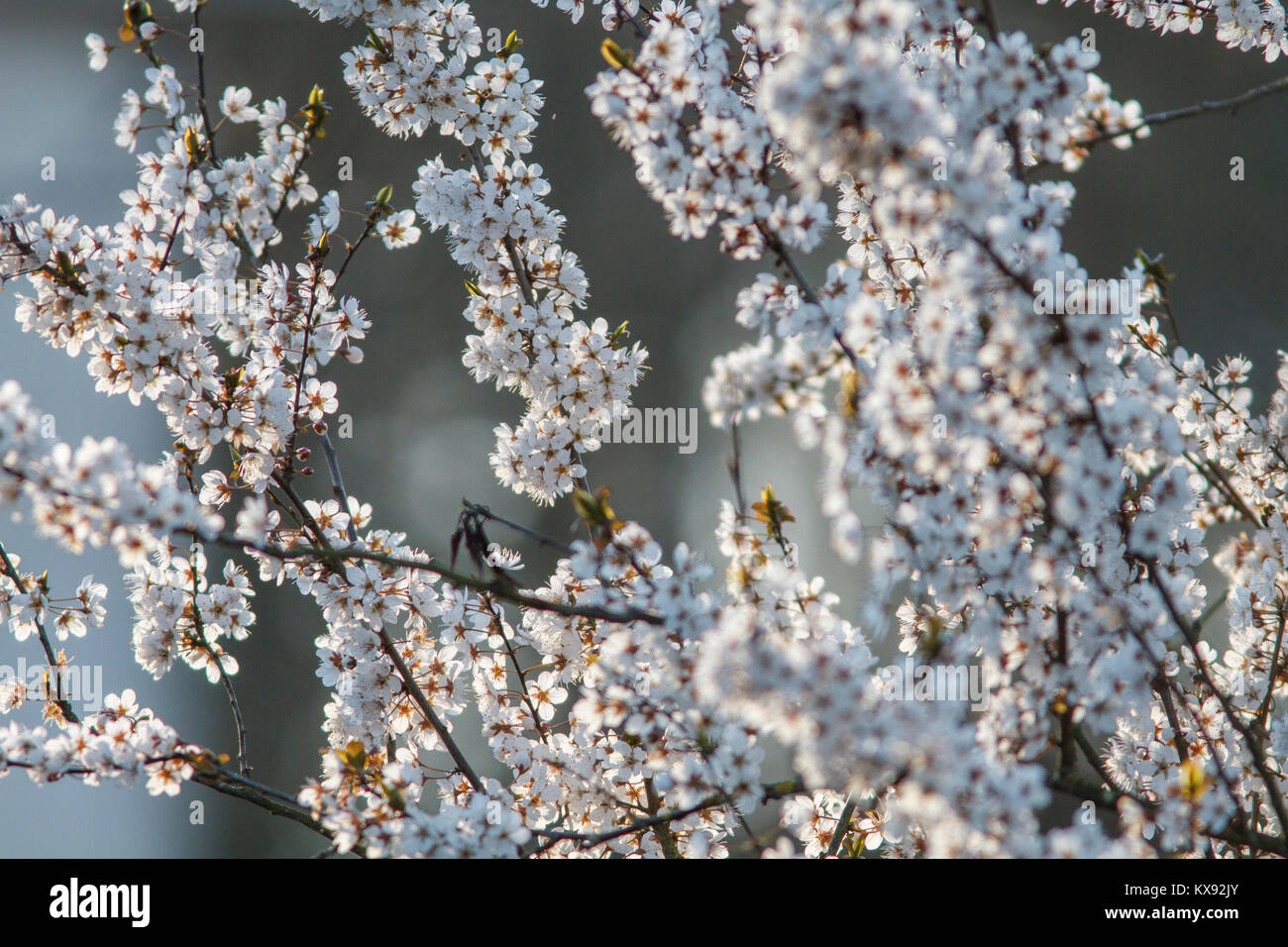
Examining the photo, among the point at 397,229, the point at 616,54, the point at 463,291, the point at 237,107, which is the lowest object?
the point at 616,54

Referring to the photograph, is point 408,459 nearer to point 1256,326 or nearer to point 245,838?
point 245,838

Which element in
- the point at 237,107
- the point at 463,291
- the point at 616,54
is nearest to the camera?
the point at 616,54

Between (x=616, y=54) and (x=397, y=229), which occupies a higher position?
(x=397, y=229)

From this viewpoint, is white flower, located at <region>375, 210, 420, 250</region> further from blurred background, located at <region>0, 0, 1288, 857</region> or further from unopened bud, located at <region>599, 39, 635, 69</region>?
blurred background, located at <region>0, 0, 1288, 857</region>

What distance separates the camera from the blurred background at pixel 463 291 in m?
5.13

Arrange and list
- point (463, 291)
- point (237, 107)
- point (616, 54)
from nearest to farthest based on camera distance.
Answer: point (616, 54) < point (237, 107) < point (463, 291)

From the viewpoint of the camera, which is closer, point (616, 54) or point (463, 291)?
point (616, 54)

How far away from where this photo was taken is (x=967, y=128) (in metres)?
1.07

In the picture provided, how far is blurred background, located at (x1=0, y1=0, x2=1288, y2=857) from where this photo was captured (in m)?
5.13

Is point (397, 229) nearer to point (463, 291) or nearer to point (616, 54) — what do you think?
point (616, 54)

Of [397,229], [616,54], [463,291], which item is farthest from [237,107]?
[463,291]

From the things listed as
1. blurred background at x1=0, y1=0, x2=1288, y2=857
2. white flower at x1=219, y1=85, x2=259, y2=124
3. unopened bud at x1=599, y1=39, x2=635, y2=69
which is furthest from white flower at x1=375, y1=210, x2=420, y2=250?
blurred background at x1=0, y1=0, x2=1288, y2=857

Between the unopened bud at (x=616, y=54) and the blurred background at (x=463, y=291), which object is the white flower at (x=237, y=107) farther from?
the blurred background at (x=463, y=291)

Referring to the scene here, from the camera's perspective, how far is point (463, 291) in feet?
18.7
